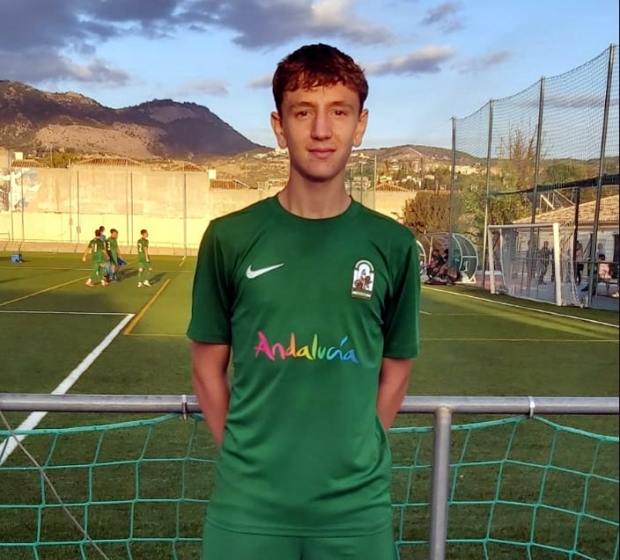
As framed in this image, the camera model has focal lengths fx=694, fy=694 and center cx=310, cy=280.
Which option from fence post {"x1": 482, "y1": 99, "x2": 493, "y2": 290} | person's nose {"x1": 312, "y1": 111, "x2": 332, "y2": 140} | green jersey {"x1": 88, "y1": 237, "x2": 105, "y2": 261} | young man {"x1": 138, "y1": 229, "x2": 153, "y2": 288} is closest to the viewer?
person's nose {"x1": 312, "y1": 111, "x2": 332, "y2": 140}

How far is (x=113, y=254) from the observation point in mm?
14875

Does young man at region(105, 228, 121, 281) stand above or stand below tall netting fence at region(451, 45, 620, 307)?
below

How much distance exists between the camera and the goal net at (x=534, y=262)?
1410 cm

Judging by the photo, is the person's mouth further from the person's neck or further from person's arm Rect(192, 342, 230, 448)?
person's arm Rect(192, 342, 230, 448)

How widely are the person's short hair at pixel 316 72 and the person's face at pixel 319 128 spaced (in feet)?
0.04

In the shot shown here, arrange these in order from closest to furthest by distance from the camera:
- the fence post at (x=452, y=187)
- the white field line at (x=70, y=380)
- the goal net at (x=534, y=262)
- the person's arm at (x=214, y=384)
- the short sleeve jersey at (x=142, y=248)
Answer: the person's arm at (x=214, y=384), the white field line at (x=70, y=380), the goal net at (x=534, y=262), the short sleeve jersey at (x=142, y=248), the fence post at (x=452, y=187)

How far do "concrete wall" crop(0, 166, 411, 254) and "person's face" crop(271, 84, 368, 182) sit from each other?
0.22 metres

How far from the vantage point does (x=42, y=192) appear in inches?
226

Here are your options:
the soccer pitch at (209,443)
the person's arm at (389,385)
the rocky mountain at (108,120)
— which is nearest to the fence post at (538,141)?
the soccer pitch at (209,443)

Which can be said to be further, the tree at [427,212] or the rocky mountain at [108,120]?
the tree at [427,212]

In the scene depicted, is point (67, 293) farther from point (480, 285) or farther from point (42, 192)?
point (480, 285)

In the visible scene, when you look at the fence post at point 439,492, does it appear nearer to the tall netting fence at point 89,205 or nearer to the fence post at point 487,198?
the tall netting fence at point 89,205

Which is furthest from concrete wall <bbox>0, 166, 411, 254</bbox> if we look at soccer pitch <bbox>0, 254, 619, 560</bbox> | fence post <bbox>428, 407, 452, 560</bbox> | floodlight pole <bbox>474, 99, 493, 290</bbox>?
floodlight pole <bbox>474, 99, 493, 290</bbox>

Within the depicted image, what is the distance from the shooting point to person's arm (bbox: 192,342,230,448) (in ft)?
4.35
